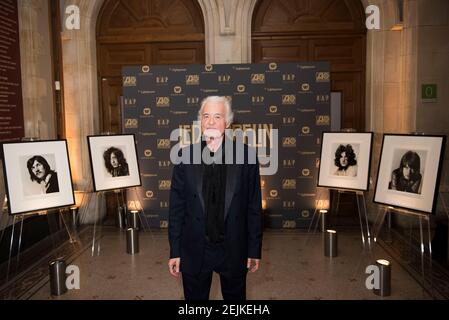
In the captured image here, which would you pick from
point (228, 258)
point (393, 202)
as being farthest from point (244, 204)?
point (393, 202)

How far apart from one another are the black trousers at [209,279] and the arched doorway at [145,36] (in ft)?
14.6

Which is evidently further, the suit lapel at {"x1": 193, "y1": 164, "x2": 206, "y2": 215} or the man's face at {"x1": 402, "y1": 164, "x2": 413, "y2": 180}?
the man's face at {"x1": 402, "y1": 164, "x2": 413, "y2": 180}

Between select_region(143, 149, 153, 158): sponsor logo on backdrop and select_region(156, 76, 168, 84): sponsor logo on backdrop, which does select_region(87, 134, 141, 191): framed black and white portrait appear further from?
select_region(156, 76, 168, 84): sponsor logo on backdrop

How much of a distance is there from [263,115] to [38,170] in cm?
300

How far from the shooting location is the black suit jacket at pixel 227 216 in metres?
2.27

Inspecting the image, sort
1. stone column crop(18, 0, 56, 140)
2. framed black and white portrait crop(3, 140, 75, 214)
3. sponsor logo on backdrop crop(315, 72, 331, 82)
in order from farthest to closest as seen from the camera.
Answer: sponsor logo on backdrop crop(315, 72, 331, 82)
stone column crop(18, 0, 56, 140)
framed black and white portrait crop(3, 140, 75, 214)

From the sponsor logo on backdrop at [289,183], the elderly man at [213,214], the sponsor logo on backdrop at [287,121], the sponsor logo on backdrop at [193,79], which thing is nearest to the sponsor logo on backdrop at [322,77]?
the sponsor logo on backdrop at [287,121]

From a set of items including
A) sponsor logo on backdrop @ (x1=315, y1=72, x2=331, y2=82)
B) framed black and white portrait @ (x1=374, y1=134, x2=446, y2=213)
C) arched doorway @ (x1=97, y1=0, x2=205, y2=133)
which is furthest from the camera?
arched doorway @ (x1=97, y1=0, x2=205, y2=133)

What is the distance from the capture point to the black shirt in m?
2.27

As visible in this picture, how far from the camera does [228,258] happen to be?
7.48ft

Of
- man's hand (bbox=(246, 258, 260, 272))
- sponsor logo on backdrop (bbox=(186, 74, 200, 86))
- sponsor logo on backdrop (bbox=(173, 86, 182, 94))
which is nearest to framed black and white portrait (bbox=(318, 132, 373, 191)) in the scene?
sponsor logo on backdrop (bbox=(186, 74, 200, 86))

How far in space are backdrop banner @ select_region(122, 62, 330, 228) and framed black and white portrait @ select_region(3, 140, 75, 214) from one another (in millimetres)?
1654

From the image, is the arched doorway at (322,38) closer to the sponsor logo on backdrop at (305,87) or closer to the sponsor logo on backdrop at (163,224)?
the sponsor logo on backdrop at (305,87)

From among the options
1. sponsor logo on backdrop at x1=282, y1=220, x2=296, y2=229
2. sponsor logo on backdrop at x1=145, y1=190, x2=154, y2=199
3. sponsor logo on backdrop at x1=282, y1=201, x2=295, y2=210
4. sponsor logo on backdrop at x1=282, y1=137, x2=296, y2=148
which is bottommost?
sponsor logo on backdrop at x1=282, y1=220, x2=296, y2=229
